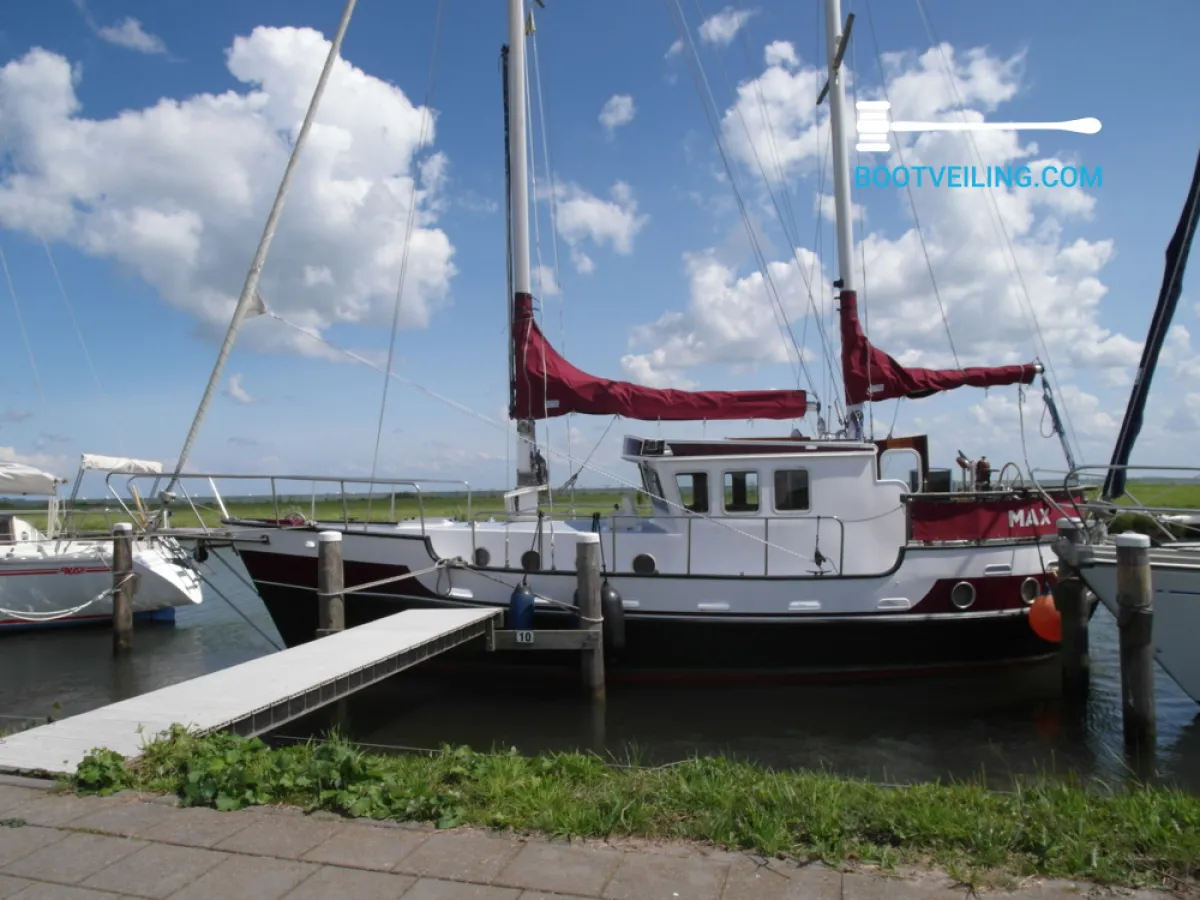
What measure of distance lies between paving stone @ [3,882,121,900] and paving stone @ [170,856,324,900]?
0.30 metres

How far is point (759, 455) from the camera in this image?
11586 millimetres

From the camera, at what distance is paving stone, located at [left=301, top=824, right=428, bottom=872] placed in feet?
12.0

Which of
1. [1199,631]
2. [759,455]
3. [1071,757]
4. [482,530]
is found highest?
[759,455]

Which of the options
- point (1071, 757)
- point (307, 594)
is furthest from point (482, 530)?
point (1071, 757)

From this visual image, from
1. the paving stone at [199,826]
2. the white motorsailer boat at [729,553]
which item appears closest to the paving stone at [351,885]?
the paving stone at [199,826]

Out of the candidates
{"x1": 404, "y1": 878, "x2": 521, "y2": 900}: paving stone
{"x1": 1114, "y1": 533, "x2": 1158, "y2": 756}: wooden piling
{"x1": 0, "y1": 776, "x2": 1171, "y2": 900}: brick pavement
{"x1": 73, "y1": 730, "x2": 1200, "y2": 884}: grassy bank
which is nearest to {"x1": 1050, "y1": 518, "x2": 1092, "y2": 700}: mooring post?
{"x1": 1114, "y1": 533, "x2": 1158, "y2": 756}: wooden piling

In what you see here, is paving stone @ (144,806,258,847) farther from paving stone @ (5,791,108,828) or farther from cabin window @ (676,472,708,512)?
cabin window @ (676,472,708,512)

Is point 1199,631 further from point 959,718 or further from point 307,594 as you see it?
point 307,594

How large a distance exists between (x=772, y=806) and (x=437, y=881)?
1.68m

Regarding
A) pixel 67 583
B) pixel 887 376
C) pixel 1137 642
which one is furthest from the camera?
pixel 67 583

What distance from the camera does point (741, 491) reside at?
1173 cm

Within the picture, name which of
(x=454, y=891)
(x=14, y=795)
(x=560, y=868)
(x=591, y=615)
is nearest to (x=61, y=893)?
(x=14, y=795)

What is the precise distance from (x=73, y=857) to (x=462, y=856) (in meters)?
1.73

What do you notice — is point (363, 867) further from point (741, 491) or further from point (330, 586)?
point (741, 491)
